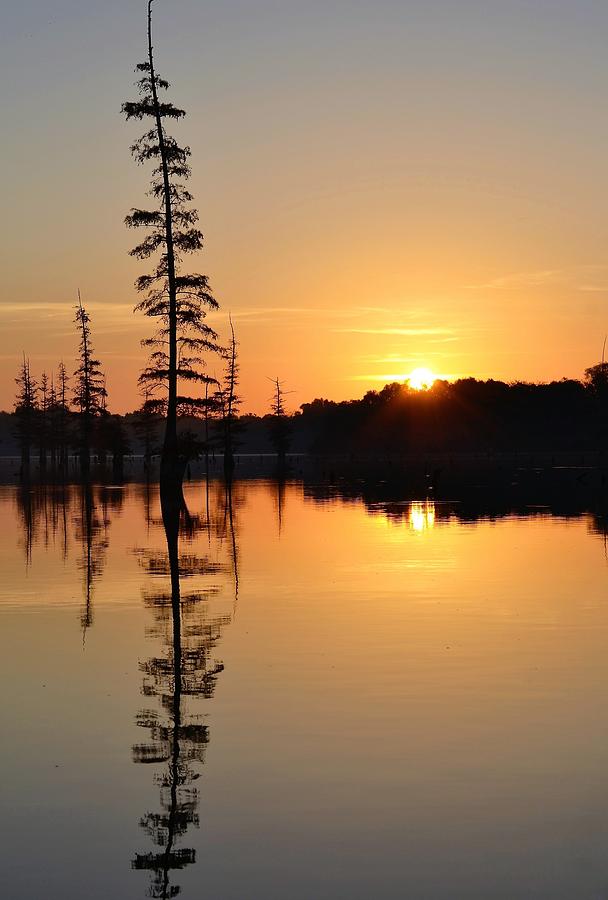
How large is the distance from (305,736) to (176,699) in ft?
5.59

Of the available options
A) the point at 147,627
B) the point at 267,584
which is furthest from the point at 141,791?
the point at 267,584

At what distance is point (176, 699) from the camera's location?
33.2ft

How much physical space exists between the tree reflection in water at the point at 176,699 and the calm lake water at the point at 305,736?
0.10ft

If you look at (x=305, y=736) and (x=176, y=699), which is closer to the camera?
(x=305, y=736)

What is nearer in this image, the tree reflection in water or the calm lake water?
the calm lake water

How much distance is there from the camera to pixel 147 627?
46.8 feet

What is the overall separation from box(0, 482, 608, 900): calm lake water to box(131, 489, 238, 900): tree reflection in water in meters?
0.03

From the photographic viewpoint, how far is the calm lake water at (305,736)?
628cm

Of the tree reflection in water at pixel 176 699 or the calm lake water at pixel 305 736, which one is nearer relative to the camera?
the calm lake water at pixel 305 736

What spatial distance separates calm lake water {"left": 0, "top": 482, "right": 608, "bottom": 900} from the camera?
6281mm

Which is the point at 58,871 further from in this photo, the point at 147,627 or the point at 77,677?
the point at 147,627

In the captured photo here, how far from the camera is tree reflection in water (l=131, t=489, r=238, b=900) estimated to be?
6559 mm

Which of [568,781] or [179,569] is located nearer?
[568,781]

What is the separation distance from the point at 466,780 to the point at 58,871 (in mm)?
2816
